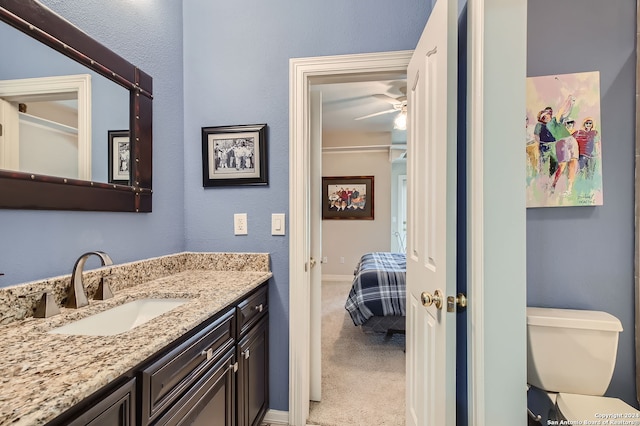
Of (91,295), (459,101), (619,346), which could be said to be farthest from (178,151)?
(619,346)

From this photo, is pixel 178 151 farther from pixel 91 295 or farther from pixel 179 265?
pixel 91 295

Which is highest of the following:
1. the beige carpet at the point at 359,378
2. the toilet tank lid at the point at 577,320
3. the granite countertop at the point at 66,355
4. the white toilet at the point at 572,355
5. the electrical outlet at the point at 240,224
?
the electrical outlet at the point at 240,224

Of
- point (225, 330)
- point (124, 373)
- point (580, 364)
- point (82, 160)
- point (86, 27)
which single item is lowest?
point (580, 364)

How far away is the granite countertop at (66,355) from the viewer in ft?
1.68

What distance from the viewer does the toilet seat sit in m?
1.02

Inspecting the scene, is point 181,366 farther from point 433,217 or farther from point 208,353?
point 433,217

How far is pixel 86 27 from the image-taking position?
121 centimetres

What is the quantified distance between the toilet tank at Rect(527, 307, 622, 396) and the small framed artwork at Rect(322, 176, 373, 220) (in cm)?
419

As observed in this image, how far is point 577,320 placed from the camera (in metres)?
1.12

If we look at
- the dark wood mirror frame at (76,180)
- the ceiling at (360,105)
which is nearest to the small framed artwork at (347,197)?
the ceiling at (360,105)

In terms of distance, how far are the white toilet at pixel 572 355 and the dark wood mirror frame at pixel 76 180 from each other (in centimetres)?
186

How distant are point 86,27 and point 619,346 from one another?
2.69 m

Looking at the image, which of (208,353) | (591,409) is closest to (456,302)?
(591,409)

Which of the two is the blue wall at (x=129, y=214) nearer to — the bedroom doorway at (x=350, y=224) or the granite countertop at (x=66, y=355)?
the granite countertop at (x=66, y=355)
